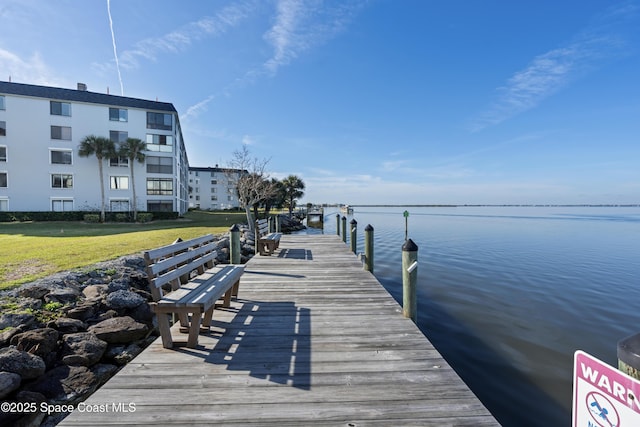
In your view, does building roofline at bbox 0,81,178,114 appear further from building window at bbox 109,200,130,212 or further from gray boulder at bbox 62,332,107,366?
gray boulder at bbox 62,332,107,366

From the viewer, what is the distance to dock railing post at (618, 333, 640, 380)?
3.67ft

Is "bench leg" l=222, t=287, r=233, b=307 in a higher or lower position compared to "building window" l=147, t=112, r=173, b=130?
lower

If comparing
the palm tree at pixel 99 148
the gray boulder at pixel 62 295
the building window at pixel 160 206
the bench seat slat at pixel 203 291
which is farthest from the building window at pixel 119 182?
the bench seat slat at pixel 203 291

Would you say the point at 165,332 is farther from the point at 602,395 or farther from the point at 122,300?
the point at 602,395

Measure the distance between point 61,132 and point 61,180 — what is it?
4.97m

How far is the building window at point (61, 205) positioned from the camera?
29.4 m

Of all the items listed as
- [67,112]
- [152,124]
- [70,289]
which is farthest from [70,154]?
[70,289]

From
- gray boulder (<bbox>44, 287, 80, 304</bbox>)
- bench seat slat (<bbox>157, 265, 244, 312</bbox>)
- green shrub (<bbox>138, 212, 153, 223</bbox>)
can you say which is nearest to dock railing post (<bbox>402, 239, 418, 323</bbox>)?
bench seat slat (<bbox>157, 265, 244, 312</bbox>)

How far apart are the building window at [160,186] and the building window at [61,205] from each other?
7.22m

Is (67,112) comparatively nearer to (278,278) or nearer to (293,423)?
(278,278)

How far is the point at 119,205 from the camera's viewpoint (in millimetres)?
31281

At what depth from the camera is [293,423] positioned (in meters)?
2.48

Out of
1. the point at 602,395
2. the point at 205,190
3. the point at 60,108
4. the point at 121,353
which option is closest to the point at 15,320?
the point at 121,353

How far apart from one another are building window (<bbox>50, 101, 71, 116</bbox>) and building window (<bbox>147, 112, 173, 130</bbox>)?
7.33 metres
